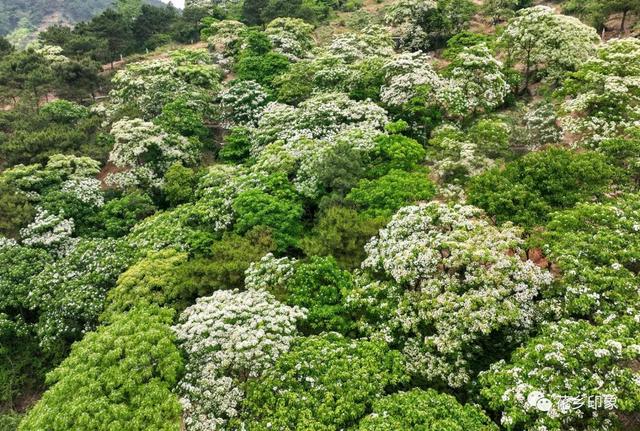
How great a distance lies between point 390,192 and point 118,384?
15.9 metres

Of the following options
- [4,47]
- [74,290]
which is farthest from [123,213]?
[4,47]

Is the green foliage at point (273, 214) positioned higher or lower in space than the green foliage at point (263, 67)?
lower

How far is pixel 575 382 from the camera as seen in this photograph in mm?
11727

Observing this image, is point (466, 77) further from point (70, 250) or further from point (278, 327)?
point (70, 250)

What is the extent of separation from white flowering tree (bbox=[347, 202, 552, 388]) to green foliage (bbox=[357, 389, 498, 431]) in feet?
6.47

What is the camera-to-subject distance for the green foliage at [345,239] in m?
21.0

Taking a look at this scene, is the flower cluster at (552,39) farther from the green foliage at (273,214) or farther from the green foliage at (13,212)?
the green foliage at (13,212)

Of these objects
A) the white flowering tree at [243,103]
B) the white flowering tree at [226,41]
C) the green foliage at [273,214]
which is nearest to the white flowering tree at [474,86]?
the green foliage at [273,214]

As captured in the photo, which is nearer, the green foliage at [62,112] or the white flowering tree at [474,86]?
the white flowering tree at [474,86]

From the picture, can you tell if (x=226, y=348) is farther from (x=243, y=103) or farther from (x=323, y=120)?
(x=243, y=103)

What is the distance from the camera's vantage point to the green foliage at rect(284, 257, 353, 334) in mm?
17594

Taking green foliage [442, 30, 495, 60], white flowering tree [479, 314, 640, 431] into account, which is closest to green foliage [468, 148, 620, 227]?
white flowering tree [479, 314, 640, 431]

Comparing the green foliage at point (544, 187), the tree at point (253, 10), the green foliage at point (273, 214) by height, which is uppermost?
the tree at point (253, 10)

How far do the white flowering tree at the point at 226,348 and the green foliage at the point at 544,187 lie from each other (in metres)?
10.4
